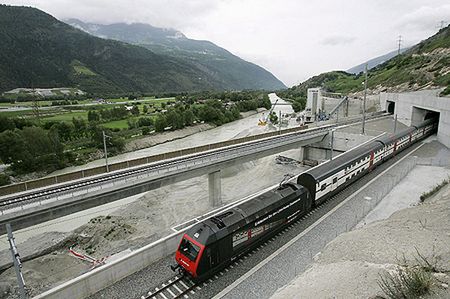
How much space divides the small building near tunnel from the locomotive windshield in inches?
1765

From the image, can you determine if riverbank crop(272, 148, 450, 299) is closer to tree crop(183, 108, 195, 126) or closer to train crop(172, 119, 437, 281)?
train crop(172, 119, 437, 281)

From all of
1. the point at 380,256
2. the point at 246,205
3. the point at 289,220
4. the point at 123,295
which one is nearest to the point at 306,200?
the point at 289,220

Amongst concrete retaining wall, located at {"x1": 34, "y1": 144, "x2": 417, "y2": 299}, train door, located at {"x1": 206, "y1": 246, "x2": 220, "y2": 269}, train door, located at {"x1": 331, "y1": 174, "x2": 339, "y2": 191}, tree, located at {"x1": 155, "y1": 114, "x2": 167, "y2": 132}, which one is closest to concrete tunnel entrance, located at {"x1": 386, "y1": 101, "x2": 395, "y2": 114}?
tree, located at {"x1": 155, "y1": 114, "x2": 167, "y2": 132}

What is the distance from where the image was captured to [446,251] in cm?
1186

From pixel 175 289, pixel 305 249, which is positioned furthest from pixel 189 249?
pixel 305 249

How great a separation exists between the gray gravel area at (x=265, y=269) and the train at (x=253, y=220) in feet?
2.01

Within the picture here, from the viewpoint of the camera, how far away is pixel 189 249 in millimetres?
14406

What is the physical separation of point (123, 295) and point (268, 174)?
3484 centimetres

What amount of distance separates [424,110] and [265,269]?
57109 mm

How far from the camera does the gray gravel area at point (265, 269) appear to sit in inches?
554

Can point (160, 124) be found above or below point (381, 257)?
below

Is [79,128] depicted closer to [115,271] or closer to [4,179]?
[4,179]

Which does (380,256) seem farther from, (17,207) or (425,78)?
(425,78)

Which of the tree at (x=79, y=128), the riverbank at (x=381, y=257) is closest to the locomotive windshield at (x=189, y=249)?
the riverbank at (x=381, y=257)
